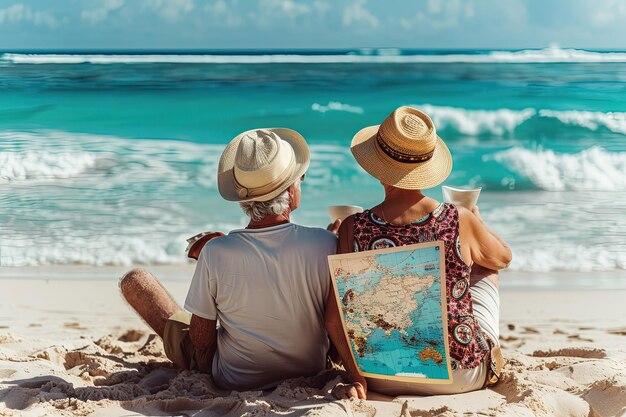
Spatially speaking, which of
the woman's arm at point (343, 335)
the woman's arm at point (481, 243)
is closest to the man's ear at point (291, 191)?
the woman's arm at point (343, 335)

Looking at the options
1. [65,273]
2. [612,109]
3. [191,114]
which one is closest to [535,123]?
[612,109]

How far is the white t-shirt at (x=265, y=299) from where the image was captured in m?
2.65

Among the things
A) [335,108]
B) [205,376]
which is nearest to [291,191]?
[205,376]

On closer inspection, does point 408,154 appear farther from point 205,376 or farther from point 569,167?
point 569,167

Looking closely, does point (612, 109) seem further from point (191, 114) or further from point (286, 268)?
point (286, 268)

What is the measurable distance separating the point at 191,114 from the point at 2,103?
3.45 m

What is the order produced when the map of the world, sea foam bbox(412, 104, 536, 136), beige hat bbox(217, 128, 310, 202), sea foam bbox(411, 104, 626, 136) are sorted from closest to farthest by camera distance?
1. the map of the world
2. beige hat bbox(217, 128, 310, 202)
3. sea foam bbox(411, 104, 626, 136)
4. sea foam bbox(412, 104, 536, 136)

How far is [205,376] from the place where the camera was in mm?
2955

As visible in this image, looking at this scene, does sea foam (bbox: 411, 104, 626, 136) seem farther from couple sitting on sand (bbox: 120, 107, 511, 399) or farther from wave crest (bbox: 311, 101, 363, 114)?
couple sitting on sand (bbox: 120, 107, 511, 399)

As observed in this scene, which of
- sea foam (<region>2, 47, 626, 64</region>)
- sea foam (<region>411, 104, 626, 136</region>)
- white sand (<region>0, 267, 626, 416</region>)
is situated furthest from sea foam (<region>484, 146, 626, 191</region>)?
sea foam (<region>2, 47, 626, 64</region>)

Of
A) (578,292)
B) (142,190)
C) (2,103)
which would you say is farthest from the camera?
(2,103)

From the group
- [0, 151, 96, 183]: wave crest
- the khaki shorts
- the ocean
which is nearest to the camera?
the khaki shorts

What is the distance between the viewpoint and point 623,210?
760cm

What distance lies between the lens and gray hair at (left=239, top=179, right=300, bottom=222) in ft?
8.69
